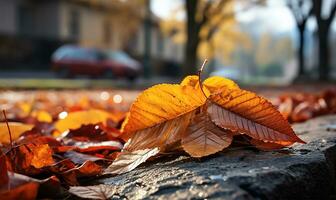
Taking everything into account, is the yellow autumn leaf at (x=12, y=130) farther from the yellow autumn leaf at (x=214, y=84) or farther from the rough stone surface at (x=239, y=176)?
the yellow autumn leaf at (x=214, y=84)

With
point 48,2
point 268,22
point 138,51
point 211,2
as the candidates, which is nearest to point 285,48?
point 268,22

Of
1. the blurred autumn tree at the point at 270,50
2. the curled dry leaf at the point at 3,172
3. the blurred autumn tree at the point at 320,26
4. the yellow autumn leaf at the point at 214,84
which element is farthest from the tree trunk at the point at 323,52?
the blurred autumn tree at the point at 270,50

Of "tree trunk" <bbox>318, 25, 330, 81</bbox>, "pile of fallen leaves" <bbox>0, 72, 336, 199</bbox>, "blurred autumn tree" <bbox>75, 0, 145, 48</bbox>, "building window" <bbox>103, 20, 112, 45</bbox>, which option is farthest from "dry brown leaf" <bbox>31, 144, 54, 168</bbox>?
"building window" <bbox>103, 20, 112, 45</bbox>

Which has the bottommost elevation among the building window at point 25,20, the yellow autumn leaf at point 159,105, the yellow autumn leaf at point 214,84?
the yellow autumn leaf at point 159,105

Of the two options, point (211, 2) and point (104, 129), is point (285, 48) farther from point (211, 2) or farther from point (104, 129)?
point (104, 129)

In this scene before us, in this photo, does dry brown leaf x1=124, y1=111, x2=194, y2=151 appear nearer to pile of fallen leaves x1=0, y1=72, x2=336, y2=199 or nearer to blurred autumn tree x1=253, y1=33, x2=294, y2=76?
pile of fallen leaves x1=0, y1=72, x2=336, y2=199

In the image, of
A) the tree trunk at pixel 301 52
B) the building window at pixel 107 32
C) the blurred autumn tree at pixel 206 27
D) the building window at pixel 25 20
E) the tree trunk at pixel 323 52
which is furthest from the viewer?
the building window at pixel 107 32

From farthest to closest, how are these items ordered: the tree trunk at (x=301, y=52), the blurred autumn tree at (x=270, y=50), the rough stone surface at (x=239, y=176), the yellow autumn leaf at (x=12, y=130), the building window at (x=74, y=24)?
the blurred autumn tree at (x=270, y=50)
the building window at (x=74, y=24)
the tree trunk at (x=301, y=52)
the yellow autumn leaf at (x=12, y=130)
the rough stone surface at (x=239, y=176)
